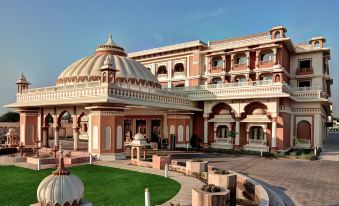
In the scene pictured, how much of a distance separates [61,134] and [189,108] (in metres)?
28.5

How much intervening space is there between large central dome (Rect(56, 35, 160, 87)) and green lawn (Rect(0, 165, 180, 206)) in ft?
35.5

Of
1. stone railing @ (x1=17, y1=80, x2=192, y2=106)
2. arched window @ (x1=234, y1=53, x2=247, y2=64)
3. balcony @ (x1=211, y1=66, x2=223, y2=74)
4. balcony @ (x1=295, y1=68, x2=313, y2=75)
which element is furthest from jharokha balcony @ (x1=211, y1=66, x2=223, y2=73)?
balcony @ (x1=295, y1=68, x2=313, y2=75)

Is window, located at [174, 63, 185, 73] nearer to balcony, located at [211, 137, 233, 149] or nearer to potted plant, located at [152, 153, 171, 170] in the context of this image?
balcony, located at [211, 137, 233, 149]

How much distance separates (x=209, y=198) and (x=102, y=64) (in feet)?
66.7

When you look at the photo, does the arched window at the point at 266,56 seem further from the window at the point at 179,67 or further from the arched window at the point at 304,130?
the window at the point at 179,67

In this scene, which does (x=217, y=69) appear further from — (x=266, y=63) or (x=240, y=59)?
(x=266, y=63)

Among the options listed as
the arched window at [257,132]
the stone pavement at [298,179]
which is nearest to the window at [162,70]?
the arched window at [257,132]

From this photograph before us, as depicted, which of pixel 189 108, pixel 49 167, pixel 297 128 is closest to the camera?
pixel 49 167

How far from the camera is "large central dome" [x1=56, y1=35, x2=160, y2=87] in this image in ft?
80.8

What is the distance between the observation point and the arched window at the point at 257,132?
26.4 metres

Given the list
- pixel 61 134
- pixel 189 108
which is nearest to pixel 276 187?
pixel 189 108

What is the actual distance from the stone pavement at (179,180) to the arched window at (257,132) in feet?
45.8

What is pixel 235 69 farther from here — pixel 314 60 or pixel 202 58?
pixel 314 60

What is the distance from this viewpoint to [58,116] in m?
23.4
